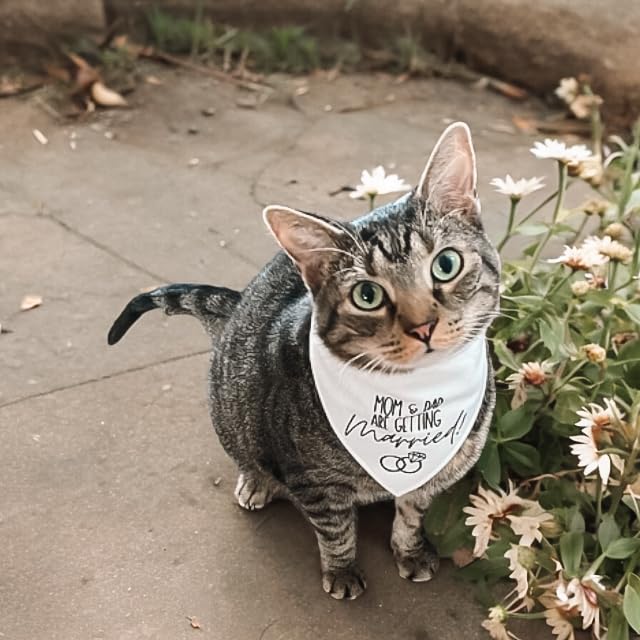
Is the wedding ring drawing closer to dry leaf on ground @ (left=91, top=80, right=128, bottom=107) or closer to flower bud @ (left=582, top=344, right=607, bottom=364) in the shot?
flower bud @ (left=582, top=344, right=607, bottom=364)

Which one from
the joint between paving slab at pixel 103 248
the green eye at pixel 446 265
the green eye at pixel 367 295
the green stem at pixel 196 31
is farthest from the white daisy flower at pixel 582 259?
the green stem at pixel 196 31

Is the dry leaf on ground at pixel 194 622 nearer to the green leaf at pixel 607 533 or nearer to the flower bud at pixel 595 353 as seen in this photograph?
the green leaf at pixel 607 533

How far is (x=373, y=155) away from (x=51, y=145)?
44.4 inches

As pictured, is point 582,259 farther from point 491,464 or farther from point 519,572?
point 519,572

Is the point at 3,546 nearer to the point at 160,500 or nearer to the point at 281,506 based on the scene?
the point at 160,500

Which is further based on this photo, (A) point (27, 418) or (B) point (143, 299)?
(A) point (27, 418)

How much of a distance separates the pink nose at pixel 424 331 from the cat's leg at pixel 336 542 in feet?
1.22

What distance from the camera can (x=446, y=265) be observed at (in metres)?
1.38

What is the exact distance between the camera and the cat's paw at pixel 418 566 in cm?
168

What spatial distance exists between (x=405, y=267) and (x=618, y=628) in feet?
2.18

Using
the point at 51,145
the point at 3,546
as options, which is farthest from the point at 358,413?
the point at 51,145

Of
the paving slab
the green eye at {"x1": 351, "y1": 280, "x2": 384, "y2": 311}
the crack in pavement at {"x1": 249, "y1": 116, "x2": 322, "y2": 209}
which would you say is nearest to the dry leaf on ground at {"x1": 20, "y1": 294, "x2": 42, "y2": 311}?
the paving slab

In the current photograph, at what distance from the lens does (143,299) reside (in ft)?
5.80

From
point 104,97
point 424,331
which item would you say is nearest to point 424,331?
point 424,331
